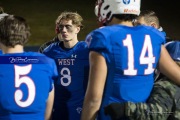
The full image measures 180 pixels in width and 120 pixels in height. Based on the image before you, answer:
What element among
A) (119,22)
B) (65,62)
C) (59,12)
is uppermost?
(119,22)

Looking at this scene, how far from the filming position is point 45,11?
9.65 metres

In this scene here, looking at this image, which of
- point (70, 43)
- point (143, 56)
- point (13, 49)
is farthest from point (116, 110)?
point (70, 43)

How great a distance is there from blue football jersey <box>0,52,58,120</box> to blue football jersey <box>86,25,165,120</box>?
32cm

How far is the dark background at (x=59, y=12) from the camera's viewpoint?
885 centimetres

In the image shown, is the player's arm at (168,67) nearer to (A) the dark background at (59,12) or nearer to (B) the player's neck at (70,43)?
(B) the player's neck at (70,43)

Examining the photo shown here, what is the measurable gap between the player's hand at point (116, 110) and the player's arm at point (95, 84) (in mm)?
75

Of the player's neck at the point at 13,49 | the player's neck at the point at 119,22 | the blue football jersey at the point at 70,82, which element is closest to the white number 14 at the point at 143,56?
the player's neck at the point at 119,22

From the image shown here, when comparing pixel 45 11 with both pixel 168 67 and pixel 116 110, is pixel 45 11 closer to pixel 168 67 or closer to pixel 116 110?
pixel 168 67

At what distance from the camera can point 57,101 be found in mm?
2576

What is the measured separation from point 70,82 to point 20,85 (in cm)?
79

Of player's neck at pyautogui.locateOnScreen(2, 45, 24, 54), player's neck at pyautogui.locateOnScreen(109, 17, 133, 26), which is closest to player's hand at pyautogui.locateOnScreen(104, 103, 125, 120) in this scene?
player's neck at pyautogui.locateOnScreen(109, 17, 133, 26)

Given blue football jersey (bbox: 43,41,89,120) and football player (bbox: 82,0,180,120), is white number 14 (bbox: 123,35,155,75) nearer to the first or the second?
football player (bbox: 82,0,180,120)

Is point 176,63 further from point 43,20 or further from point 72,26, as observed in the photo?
point 43,20

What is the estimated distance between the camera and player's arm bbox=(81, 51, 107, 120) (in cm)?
161
